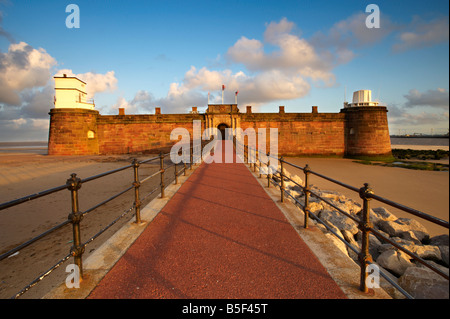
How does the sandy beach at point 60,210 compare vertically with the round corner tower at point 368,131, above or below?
below

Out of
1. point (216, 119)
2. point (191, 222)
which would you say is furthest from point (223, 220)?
point (216, 119)

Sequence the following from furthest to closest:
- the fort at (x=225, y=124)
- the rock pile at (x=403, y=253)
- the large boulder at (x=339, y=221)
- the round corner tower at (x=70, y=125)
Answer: the fort at (x=225, y=124) < the round corner tower at (x=70, y=125) < the large boulder at (x=339, y=221) < the rock pile at (x=403, y=253)

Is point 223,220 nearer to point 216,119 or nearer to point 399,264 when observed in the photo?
point 399,264

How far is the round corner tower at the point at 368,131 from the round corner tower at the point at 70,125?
2742cm

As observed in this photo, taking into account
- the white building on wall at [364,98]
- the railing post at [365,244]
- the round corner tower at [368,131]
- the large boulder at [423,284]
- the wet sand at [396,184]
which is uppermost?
the white building on wall at [364,98]

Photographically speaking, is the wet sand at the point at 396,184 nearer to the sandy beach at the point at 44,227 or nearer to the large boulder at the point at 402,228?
the large boulder at the point at 402,228

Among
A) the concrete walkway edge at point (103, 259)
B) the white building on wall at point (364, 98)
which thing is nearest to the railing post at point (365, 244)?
the concrete walkway edge at point (103, 259)

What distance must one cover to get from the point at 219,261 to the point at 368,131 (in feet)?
87.5

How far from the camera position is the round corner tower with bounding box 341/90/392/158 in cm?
2452

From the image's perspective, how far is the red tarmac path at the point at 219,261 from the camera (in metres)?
2.28

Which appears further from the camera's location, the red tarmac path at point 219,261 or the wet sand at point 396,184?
the wet sand at point 396,184

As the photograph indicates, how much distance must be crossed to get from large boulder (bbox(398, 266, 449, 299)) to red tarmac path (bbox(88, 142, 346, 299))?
4.12 ft

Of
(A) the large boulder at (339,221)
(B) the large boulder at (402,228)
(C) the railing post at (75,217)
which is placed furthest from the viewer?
(B) the large boulder at (402,228)

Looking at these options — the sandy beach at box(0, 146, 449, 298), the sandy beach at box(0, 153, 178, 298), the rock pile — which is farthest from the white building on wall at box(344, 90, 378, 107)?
the sandy beach at box(0, 153, 178, 298)
